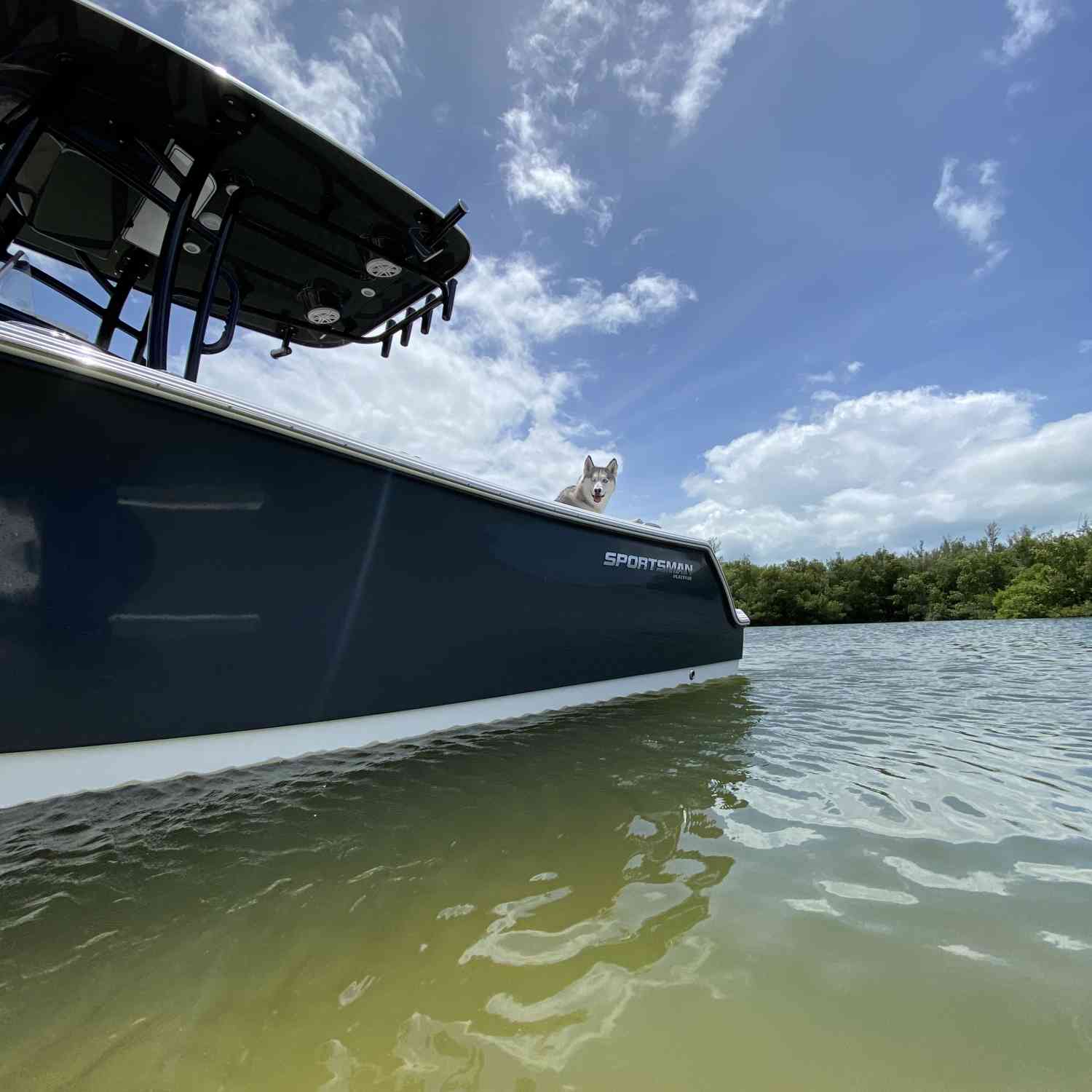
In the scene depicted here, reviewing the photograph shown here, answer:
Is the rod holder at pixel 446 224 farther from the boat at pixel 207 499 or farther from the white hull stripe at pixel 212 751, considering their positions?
the white hull stripe at pixel 212 751

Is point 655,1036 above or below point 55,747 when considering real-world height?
below

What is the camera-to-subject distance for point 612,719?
3.77 m

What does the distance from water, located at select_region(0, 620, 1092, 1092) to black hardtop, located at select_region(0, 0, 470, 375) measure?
2151mm

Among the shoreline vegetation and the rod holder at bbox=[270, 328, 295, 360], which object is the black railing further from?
the shoreline vegetation

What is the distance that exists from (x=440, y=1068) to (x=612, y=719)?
2946 millimetres

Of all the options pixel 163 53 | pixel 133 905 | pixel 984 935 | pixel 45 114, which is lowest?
pixel 133 905

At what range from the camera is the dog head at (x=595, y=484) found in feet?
16.0

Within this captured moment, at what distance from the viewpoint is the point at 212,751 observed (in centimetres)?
233

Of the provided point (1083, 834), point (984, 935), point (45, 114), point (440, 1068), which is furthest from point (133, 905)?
point (45, 114)

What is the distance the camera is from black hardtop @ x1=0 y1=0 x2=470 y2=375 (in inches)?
86.7

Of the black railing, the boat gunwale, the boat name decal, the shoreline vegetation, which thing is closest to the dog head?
the boat name decal

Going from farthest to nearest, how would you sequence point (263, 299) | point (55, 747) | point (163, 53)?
1. point (263, 299)
2. point (163, 53)
3. point (55, 747)

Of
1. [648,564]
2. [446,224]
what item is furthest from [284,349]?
[648,564]

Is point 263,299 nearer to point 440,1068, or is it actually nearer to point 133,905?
point 133,905
